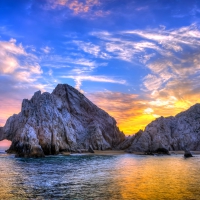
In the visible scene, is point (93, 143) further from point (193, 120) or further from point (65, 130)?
point (193, 120)

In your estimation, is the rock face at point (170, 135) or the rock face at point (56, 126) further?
the rock face at point (170, 135)

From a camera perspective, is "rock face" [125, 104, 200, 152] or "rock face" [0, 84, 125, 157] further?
"rock face" [125, 104, 200, 152]

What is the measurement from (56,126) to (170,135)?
66822 mm

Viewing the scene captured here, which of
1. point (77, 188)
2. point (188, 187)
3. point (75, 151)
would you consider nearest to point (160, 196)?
point (188, 187)

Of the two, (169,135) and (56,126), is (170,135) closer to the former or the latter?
(169,135)

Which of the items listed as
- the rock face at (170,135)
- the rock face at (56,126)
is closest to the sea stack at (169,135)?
the rock face at (170,135)

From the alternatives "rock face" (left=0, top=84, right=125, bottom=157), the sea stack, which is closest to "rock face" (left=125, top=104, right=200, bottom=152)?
the sea stack

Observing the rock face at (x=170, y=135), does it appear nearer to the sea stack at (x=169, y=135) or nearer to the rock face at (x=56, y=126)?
the sea stack at (x=169, y=135)

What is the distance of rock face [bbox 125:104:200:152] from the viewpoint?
413 feet

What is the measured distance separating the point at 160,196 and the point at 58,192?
1222 cm

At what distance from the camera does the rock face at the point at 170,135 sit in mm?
126000

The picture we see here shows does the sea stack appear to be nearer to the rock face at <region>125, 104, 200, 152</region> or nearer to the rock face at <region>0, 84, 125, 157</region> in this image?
the rock face at <region>125, 104, 200, 152</region>

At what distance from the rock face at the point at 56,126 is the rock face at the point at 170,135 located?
2441 cm

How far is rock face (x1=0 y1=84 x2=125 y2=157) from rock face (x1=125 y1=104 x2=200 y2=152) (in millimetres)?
24413
